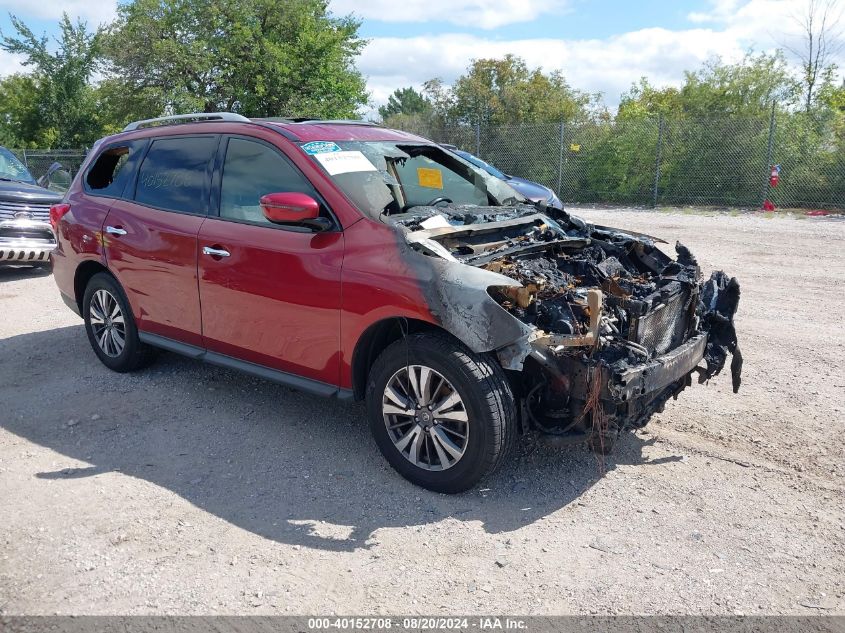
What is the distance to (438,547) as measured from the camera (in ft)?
11.1

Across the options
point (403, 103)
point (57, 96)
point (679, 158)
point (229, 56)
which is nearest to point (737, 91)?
point (679, 158)

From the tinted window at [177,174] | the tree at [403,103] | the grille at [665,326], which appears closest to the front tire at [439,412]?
the grille at [665,326]

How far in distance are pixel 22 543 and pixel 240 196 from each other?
235cm

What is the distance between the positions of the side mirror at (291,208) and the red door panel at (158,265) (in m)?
0.96

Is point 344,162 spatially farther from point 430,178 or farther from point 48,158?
point 48,158

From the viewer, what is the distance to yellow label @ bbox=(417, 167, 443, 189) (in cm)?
477

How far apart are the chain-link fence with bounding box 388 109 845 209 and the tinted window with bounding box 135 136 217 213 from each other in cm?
1612

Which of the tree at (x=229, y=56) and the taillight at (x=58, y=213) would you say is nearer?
the taillight at (x=58, y=213)

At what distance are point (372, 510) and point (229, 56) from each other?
22.3 metres

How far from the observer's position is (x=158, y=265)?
5020 millimetres

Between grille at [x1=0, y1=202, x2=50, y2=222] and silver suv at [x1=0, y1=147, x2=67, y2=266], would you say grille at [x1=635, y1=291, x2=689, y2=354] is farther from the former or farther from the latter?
grille at [x1=0, y1=202, x2=50, y2=222]

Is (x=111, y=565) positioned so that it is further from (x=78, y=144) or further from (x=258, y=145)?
(x=78, y=144)

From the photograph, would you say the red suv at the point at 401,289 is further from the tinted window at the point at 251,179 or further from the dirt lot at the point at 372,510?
the dirt lot at the point at 372,510

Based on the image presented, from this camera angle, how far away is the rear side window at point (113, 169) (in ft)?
18.1
